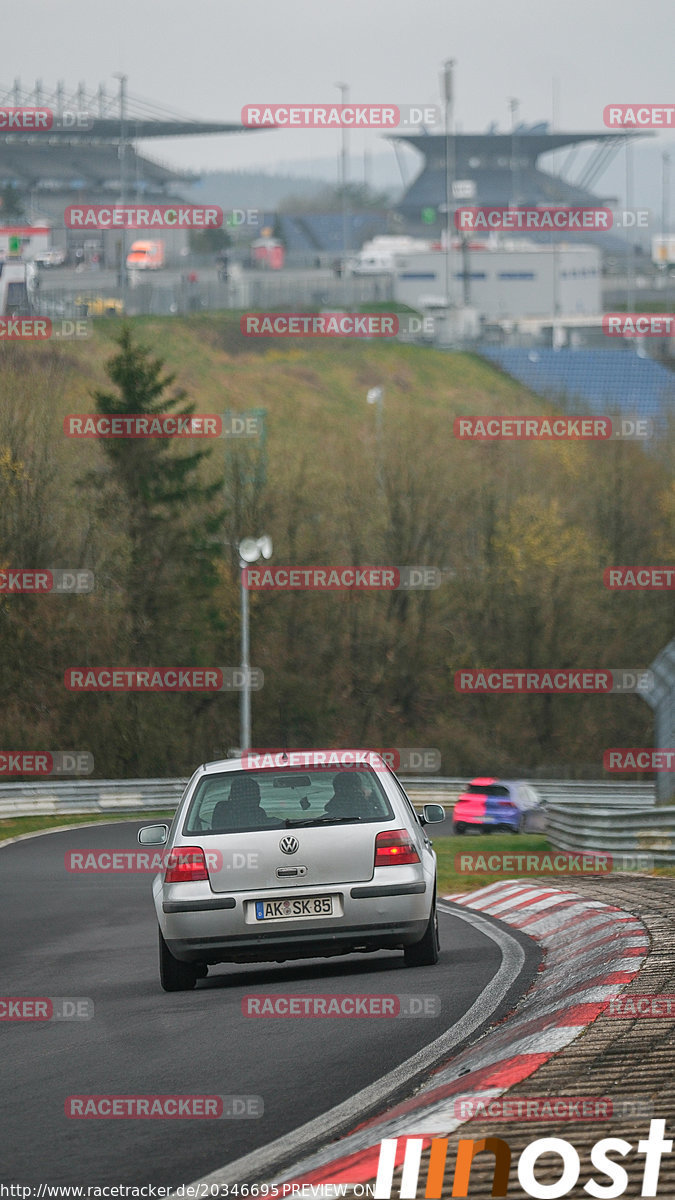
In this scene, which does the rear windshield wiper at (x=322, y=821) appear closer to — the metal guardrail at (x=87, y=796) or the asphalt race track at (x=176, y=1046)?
the asphalt race track at (x=176, y=1046)

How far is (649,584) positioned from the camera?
191ft

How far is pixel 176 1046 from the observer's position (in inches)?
332

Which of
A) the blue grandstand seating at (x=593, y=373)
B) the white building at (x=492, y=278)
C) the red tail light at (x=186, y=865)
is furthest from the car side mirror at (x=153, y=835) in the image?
the white building at (x=492, y=278)

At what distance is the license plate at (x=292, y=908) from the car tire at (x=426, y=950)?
790mm

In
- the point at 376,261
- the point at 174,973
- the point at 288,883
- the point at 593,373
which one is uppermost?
the point at 376,261

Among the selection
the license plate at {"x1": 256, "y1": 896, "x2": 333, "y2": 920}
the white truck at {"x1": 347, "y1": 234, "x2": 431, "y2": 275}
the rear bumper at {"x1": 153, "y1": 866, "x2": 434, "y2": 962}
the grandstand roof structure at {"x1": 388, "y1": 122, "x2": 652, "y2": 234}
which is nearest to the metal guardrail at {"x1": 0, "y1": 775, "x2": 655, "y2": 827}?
the rear bumper at {"x1": 153, "y1": 866, "x2": 434, "y2": 962}

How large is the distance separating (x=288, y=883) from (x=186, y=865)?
24.5 inches

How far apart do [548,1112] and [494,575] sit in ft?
168

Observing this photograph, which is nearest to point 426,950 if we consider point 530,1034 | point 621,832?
point 530,1034

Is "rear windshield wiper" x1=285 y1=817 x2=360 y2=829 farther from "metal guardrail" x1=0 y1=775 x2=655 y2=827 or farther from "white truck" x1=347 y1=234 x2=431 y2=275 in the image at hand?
"white truck" x1=347 y1=234 x2=431 y2=275

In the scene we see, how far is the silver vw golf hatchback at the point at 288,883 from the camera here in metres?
10.3

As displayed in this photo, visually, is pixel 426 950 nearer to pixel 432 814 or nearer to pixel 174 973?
pixel 432 814

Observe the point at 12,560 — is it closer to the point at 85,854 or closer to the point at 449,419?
the point at 85,854

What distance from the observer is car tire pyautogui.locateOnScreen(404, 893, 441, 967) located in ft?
35.7
